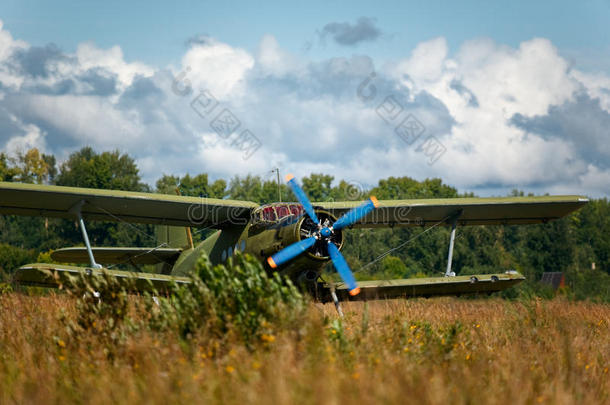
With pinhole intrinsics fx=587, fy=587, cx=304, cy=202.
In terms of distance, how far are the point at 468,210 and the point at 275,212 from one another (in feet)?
18.9

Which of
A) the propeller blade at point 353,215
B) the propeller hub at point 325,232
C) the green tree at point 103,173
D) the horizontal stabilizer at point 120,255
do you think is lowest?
the horizontal stabilizer at point 120,255

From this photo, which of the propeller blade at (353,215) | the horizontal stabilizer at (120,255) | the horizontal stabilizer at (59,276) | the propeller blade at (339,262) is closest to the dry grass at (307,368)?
the horizontal stabilizer at (59,276)

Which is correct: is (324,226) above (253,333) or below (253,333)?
above

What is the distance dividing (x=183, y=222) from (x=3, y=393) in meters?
9.35

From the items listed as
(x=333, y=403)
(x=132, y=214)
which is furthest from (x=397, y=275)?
(x=333, y=403)

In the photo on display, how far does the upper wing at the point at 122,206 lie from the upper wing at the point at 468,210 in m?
2.40

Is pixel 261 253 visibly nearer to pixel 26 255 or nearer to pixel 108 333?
pixel 108 333

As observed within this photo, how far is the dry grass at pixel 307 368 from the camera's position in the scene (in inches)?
198

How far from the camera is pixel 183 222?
15.2 metres

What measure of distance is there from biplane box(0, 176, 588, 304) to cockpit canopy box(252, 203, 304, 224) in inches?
0.9

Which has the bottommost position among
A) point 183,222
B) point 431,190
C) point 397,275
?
point 397,275

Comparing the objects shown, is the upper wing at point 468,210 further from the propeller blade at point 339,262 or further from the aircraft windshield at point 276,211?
the propeller blade at point 339,262

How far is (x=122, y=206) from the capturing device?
45.2ft

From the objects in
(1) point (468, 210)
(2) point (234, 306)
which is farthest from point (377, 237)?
(2) point (234, 306)
